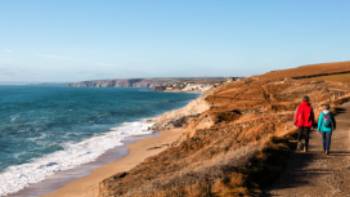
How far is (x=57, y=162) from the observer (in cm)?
2355

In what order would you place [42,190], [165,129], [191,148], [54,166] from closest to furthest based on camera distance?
1. [42,190]
2. [191,148]
3. [54,166]
4. [165,129]

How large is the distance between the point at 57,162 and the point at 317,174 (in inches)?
633

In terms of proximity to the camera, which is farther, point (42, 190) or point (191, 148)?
point (191, 148)

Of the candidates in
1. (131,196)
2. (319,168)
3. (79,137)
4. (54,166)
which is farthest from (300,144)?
(79,137)

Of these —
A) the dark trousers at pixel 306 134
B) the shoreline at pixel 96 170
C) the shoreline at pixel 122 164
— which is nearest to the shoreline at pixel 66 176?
the shoreline at pixel 96 170

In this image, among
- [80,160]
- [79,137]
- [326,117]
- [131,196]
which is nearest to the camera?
[131,196]

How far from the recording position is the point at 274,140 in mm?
15000

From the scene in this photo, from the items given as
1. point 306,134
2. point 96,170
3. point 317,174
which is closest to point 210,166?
point 317,174

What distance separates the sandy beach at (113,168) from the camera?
1675cm

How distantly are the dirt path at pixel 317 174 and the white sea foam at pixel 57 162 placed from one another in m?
11.3

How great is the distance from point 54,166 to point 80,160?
2.09 meters

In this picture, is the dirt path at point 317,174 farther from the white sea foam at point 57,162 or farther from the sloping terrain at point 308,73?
the sloping terrain at point 308,73

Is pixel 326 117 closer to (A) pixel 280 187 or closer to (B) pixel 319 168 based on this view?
(B) pixel 319 168

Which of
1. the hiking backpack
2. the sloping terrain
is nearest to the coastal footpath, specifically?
the hiking backpack
